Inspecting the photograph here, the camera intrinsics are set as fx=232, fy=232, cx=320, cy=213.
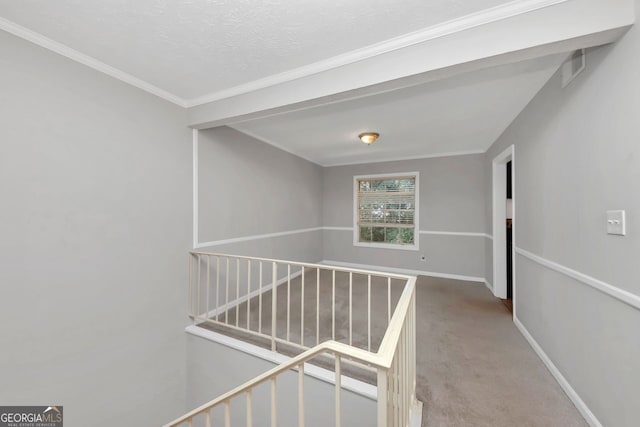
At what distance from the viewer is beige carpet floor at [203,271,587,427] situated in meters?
1.51

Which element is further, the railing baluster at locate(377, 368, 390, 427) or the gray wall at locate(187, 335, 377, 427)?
the gray wall at locate(187, 335, 377, 427)

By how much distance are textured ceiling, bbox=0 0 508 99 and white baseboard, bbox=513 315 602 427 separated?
2480 mm

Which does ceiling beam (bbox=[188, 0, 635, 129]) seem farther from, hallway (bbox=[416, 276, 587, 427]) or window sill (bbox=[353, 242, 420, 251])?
window sill (bbox=[353, 242, 420, 251])

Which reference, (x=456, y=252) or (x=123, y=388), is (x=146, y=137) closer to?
(x=123, y=388)

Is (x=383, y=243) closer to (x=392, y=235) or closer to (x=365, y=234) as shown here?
(x=392, y=235)

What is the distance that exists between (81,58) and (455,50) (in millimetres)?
2677

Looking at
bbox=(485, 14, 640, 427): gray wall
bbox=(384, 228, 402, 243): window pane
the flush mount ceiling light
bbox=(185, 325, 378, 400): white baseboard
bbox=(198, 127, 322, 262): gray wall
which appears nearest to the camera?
bbox=(485, 14, 640, 427): gray wall

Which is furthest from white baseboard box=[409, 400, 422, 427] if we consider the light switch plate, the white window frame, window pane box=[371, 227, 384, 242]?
window pane box=[371, 227, 384, 242]

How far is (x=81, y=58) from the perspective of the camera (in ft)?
5.79

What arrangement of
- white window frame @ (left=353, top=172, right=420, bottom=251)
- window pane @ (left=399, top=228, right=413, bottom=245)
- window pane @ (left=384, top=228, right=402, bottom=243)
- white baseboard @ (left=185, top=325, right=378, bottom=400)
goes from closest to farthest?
white baseboard @ (left=185, top=325, right=378, bottom=400) → white window frame @ (left=353, top=172, right=420, bottom=251) → window pane @ (left=399, top=228, right=413, bottom=245) → window pane @ (left=384, top=228, right=402, bottom=243)

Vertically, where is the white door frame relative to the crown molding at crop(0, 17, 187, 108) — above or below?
below

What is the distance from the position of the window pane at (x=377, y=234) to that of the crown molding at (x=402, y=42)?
3782 mm

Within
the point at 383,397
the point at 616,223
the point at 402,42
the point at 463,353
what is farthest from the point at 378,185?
the point at 383,397

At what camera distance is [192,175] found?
2592mm
